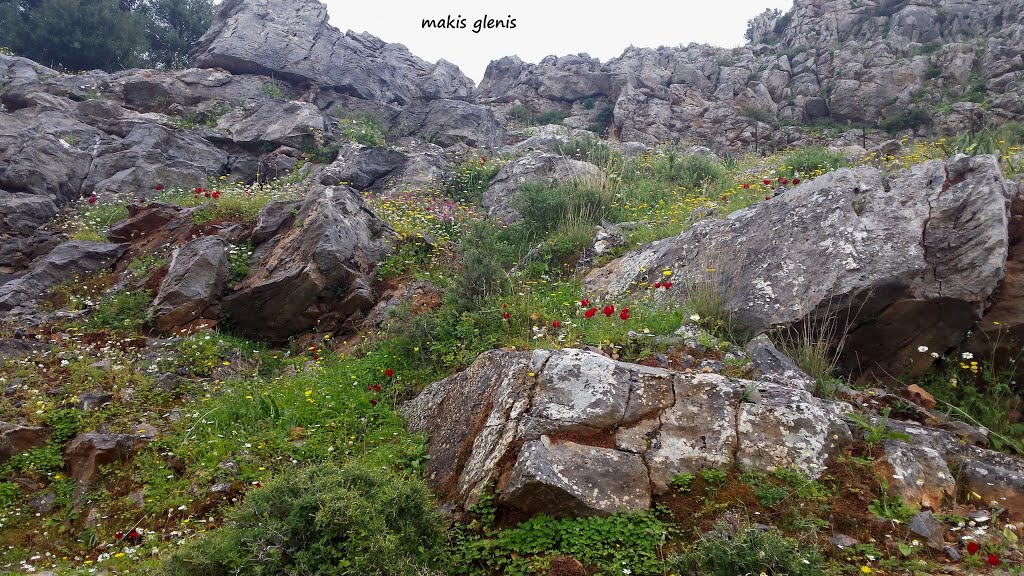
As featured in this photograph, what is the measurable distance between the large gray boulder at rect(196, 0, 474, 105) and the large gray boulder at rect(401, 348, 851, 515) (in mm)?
17568

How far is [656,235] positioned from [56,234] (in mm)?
9334

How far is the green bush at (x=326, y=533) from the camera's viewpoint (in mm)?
2715

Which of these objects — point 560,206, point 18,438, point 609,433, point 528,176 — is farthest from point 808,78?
point 18,438

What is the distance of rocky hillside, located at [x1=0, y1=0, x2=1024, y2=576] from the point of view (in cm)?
302

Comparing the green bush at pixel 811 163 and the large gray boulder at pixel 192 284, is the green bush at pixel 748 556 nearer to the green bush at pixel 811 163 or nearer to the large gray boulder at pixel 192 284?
the large gray boulder at pixel 192 284

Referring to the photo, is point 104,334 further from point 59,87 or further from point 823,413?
point 59,87

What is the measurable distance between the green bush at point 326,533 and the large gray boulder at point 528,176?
640 cm

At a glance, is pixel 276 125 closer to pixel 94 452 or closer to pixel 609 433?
pixel 94 452

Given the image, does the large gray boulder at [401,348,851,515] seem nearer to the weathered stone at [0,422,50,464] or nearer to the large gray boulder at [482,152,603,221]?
the weathered stone at [0,422,50,464]

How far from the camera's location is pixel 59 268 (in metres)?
7.71

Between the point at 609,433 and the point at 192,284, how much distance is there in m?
5.59

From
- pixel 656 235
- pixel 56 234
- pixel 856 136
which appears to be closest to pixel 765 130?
pixel 856 136

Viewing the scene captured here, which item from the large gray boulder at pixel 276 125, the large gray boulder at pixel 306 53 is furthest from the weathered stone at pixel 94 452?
the large gray boulder at pixel 306 53

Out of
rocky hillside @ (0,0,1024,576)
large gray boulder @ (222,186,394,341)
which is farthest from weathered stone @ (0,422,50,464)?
large gray boulder @ (222,186,394,341)
